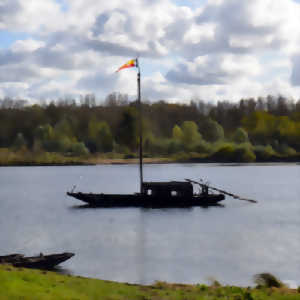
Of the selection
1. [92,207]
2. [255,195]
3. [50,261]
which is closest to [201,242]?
[50,261]

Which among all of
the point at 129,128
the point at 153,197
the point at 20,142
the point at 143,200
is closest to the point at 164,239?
the point at 143,200

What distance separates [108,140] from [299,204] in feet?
391

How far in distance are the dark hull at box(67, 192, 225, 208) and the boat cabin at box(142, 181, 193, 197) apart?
1.94ft

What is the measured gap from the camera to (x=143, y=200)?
6838cm

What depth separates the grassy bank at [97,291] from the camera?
676 inches

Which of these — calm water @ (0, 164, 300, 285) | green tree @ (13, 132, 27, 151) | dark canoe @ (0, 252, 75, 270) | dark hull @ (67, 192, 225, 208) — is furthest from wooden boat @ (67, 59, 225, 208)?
green tree @ (13, 132, 27, 151)

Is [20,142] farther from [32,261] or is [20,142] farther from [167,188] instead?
[32,261]

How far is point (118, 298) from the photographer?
18016 mm

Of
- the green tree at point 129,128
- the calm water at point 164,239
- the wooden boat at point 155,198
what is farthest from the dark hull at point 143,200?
the green tree at point 129,128

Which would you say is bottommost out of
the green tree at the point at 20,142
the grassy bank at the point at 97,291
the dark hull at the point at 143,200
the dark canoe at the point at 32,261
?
the dark hull at the point at 143,200

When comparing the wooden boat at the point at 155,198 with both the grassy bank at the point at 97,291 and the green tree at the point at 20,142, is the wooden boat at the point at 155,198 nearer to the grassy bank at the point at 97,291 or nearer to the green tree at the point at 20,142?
the grassy bank at the point at 97,291

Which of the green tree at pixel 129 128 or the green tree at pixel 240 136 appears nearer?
the green tree at pixel 129 128

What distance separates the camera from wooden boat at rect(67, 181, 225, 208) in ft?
224

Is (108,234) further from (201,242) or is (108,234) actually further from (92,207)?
(92,207)
